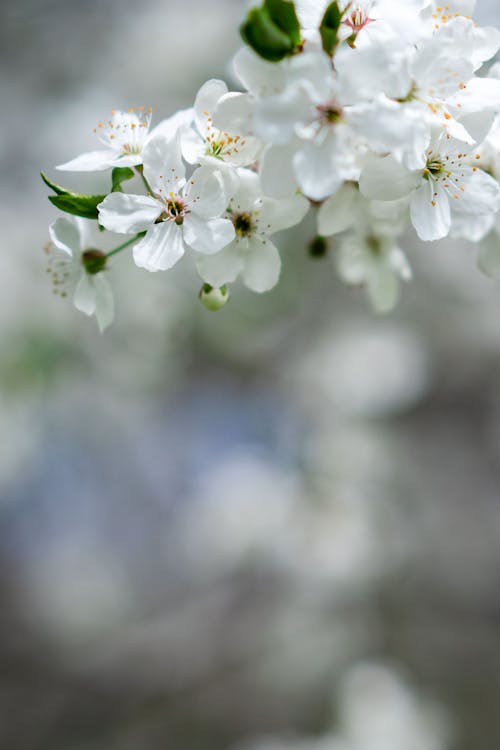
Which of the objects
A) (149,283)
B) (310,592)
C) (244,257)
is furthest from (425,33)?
(310,592)

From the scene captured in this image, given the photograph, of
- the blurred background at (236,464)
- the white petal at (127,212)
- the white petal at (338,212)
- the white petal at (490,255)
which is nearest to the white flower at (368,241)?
the white petal at (338,212)

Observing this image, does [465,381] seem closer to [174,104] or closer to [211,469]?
[211,469]

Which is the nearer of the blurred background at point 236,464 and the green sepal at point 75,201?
the green sepal at point 75,201

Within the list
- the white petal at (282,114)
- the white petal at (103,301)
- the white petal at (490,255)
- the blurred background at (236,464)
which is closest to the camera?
the white petal at (282,114)

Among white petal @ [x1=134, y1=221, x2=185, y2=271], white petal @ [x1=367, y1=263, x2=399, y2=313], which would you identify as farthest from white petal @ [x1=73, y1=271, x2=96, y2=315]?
white petal @ [x1=367, y1=263, x2=399, y2=313]

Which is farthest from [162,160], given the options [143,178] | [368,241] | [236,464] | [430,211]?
[236,464]

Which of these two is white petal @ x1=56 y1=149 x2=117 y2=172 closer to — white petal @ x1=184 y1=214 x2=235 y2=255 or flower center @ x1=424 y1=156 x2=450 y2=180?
white petal @ x1=184 y1=214 x2=235 y2=255

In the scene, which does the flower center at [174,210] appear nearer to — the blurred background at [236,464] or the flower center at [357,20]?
the flower center at [357,20]

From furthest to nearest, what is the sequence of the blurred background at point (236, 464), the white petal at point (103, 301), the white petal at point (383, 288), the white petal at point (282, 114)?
the blurred background at point (236, 464), the white petal at point (383, 288), the white petal at point (103, 301), the white petal at point (282, 114)
